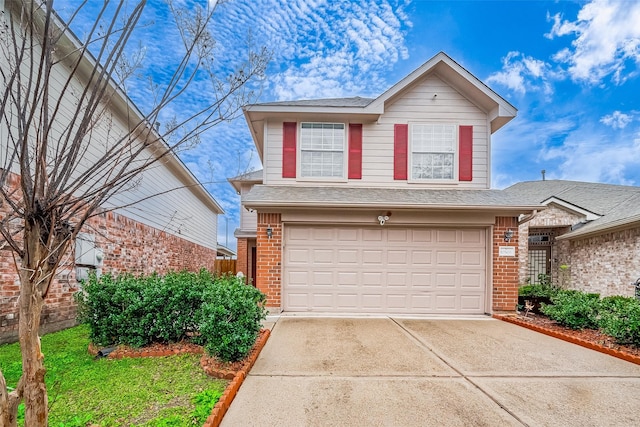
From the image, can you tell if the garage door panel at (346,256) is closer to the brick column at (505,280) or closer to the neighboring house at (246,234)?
the brick column at (505,280)

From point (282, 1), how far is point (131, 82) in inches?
127

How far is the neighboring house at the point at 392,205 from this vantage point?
7.65 m

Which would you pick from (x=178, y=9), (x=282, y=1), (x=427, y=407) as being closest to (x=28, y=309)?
(x=178, y=9)

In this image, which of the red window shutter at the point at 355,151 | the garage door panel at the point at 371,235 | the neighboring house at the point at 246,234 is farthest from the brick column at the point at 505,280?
the neighboring house at the point at 246,234

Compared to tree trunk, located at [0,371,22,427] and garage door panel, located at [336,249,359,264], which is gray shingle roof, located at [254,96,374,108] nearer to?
garage door panel, located at [336,249,359,264]

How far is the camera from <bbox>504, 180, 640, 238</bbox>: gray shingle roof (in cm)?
989

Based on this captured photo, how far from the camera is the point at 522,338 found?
5727 mm

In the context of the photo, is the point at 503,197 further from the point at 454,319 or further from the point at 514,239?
the point at 454,319

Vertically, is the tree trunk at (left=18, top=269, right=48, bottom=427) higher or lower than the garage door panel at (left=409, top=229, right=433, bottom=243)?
lower

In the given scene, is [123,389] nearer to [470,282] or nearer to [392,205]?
[392,205]

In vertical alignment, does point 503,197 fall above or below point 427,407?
above

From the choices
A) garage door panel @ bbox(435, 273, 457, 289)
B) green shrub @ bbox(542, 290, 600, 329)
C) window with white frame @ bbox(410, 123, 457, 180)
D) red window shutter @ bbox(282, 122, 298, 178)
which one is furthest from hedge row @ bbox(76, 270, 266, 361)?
green shrub @ bbox(542, 290, 600, 329)

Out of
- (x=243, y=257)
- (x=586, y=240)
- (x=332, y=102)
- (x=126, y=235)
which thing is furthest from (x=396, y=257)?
(x=243, y=257)

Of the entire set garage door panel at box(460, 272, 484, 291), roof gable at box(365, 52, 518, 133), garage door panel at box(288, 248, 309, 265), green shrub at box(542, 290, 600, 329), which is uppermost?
roof gable at box(365, 52, 518, 133)
